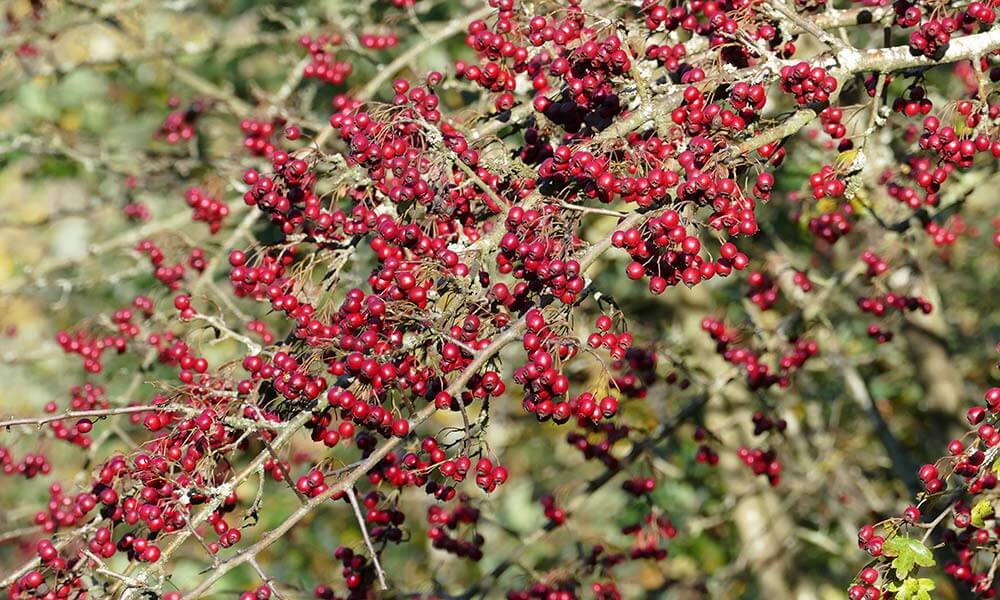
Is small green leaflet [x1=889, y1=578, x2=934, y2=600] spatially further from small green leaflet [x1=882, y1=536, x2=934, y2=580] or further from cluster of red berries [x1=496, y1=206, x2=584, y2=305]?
cluster of red berries [x1=496, y1=206, x2=584, y2=305]

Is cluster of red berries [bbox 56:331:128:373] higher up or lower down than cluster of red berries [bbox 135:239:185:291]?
lower down

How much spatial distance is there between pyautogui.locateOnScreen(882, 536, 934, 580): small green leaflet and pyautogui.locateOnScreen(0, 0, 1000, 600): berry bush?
0.01 meters

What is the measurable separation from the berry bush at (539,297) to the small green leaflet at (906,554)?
0.04ft

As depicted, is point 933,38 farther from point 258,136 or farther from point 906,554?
point 258,136

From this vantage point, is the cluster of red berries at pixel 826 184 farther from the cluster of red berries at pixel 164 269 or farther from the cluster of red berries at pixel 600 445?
the cluster of red berries at pixel 164 269

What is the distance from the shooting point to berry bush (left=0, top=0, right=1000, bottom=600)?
2.94 metres

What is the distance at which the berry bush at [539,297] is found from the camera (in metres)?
2.94

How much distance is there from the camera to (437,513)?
4.22 meters

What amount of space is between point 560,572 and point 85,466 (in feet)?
7.10

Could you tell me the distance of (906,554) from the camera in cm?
295

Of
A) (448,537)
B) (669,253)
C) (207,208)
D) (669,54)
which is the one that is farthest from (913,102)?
(207,208)

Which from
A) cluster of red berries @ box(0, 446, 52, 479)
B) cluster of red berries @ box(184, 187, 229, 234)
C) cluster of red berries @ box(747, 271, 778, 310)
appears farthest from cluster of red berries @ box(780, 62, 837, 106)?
cluster of red berries @ box(0, 446, 52, 479)

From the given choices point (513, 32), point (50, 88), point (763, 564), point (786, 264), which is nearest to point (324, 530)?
point (763, 564)

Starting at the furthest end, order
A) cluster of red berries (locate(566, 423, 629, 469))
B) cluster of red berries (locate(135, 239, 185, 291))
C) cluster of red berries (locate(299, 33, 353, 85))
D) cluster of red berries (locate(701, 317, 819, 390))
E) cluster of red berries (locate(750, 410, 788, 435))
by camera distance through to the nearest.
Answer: cluster of red berries (locate(299, 33, 353, 85))
cluster of red berries (locate(750, 410, 788, 435))
cluster of red berries (locate(135, 239, 185, 291))
cluster of red berries (locate(701, 317, 819, 390))
cluster of red berries (locate(566, 423, 629, 469))
